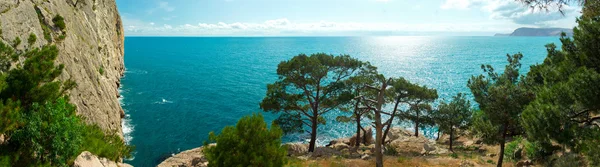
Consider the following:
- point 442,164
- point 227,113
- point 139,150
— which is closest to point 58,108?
point 442,164

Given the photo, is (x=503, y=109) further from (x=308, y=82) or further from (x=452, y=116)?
(x=452, y=116)

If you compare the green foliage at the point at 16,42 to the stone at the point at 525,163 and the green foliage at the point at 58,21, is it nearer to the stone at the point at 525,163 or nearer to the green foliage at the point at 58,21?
the green foliage at the point at 58,21

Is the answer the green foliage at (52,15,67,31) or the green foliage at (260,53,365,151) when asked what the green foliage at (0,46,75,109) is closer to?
the green foliage at (52,15,67,31)

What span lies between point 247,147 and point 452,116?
28241mm

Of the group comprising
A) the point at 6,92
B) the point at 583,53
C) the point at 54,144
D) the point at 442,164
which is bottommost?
the point at 442,164

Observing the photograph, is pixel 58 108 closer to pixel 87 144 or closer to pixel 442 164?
pixel 87 144

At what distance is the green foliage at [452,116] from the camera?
28391mm

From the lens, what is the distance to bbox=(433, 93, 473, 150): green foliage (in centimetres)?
2839

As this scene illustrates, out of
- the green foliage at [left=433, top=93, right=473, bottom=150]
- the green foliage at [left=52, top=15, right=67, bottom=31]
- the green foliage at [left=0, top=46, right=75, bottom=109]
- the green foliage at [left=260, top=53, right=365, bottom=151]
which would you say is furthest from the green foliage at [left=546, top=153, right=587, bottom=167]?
the green foliage at [left=52, top=15, right=67, bottom=31]

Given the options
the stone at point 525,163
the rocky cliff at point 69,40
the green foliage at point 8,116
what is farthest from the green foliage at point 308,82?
the green foliage at point 8,116

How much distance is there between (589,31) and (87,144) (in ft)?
65.5

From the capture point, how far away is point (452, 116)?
31641mm

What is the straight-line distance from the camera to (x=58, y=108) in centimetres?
A: 1105

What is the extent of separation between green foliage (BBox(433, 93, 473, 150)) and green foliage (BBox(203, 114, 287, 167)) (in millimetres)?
22303
